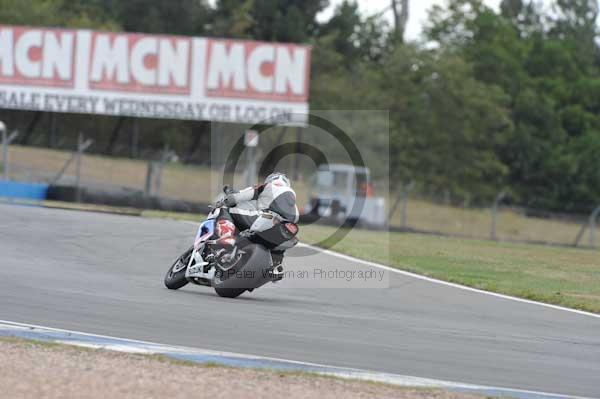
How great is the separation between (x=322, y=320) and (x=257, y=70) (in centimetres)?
2422

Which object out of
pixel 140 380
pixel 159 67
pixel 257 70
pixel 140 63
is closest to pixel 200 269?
pixel 140 380

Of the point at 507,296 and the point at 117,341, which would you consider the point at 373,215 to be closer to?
the point at 507,296

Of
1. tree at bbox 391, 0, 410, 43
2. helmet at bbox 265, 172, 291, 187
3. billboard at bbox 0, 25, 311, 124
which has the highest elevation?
tree at bbox 391, 0, 410, 43

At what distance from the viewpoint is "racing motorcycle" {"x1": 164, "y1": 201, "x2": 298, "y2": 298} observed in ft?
35.8

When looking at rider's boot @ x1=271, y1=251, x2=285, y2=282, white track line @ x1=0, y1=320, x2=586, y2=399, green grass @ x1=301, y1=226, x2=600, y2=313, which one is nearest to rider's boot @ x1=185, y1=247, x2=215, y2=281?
rider's boot @ x1=271, y1=251, x2=285, y2=282

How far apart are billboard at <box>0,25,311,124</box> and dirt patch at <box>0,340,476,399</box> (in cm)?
2619

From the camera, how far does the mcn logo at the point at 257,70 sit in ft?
109

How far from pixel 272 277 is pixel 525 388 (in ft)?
13.8

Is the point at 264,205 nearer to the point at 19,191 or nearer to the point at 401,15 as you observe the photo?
the point at 19,191

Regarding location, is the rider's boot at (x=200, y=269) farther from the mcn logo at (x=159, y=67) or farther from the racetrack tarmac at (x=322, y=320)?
the mcn logo at (x=159, y=67)

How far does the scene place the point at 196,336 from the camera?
838 cm

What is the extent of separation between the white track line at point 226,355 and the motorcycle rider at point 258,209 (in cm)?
302

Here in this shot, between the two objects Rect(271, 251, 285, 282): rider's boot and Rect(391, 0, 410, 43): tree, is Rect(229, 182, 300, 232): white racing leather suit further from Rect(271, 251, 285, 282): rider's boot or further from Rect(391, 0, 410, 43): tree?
Rect(391, 0, 410, 43): tree

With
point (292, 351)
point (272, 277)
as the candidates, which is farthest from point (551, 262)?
point (292, 351)
